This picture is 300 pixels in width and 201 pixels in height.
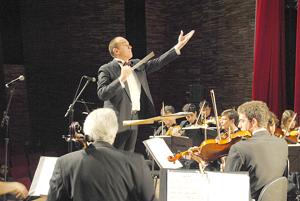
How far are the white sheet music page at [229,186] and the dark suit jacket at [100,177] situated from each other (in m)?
0.37

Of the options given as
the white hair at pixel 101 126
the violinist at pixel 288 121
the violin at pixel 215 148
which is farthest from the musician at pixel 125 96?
the violinist at pixel 288 121

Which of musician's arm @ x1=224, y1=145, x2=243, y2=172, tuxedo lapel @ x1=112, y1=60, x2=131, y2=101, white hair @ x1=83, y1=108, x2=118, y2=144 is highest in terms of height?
tuxedo lapel @ x1=112, y1=60, x2=131, y2=101

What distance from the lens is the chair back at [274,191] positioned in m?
1.79

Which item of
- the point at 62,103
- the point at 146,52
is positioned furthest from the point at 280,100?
the point at 62,103

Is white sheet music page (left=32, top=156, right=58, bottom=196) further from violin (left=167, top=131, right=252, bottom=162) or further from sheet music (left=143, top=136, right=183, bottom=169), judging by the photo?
violin (left=167, top=131, right=252, bottom=162)

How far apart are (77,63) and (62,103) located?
967 millimetres

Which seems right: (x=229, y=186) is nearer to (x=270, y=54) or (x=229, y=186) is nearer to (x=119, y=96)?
(x=119, y=96)

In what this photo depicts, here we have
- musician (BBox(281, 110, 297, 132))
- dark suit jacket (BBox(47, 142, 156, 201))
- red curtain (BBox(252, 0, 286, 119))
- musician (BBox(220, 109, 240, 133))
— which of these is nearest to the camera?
dark suit jacket (BBox(47, 142, 156, 201))

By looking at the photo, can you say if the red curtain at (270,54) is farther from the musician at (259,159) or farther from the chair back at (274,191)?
the chair back at (274,191)

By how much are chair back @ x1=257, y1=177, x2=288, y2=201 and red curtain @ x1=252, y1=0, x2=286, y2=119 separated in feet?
10.1

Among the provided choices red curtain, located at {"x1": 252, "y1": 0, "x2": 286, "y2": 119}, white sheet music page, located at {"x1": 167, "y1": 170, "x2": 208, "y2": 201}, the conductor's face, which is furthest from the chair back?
red curtain, located at {"x1": 252, "y1": 0, "x2": 286, "y2": 119}

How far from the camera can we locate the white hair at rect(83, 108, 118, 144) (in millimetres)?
1571

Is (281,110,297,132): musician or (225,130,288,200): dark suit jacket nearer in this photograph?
(225,130,288,200): dark suit jacket

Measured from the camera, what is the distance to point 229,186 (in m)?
1.63
